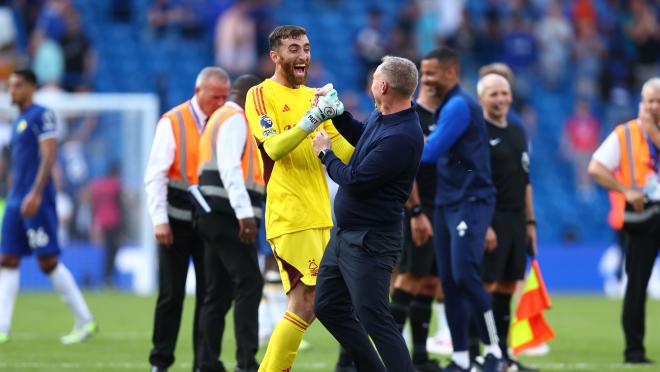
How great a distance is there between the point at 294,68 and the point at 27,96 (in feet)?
18.0

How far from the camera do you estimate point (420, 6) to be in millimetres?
26250

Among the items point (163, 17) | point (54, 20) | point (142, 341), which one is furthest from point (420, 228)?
point (163, 17)

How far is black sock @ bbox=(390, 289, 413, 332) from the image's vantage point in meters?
10.9

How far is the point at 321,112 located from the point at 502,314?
3.92 meters

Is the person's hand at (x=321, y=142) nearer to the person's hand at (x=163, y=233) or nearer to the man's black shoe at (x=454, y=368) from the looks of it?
the person's hand at (x=163, y=233)

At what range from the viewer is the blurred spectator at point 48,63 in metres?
23.1

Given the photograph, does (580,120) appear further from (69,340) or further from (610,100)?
(69,340)

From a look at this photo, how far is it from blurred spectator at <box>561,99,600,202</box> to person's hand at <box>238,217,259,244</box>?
16.5 m

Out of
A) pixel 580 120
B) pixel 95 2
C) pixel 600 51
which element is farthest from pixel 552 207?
pixel 95 2

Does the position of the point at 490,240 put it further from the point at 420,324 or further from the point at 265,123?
the point at 265,123

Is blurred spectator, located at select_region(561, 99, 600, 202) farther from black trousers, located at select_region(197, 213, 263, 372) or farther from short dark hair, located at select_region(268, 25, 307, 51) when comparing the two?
short dark hair, located at select_region(268, 25, 307, 51)

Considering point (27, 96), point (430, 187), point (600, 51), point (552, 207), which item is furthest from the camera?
point (600, 51)

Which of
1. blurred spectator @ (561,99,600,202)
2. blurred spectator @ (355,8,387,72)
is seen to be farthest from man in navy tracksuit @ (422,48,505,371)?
blurred spectator @ (561,99,600,202)

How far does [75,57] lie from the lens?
76.8 feet
